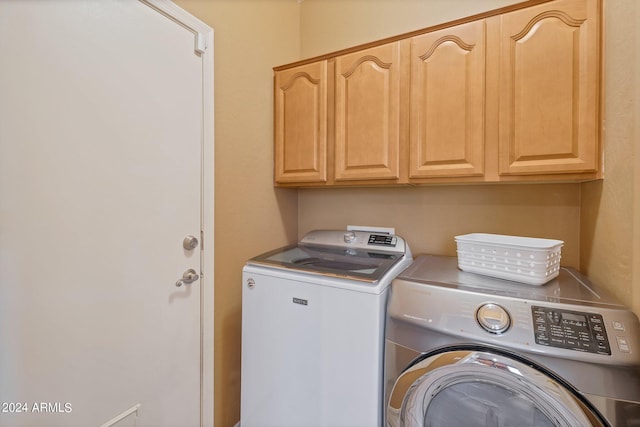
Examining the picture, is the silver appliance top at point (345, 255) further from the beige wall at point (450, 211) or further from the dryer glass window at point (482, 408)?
the dryer glass window at point (482, 408)

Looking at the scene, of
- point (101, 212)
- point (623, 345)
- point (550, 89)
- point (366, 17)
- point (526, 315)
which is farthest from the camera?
point (366, 17)

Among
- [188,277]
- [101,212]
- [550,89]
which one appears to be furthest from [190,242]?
[550,89]

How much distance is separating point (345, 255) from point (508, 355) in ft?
2.81

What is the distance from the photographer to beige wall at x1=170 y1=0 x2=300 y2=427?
144cm

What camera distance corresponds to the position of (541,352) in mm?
786

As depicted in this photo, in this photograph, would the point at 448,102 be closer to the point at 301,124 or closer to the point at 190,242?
the point at 301,124

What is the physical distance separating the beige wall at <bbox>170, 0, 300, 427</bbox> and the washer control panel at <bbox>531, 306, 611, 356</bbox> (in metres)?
1.36

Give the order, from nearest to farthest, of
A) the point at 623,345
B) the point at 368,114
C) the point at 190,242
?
the point at 623,345, the point at 190,242, the point at 368,114

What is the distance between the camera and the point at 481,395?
0.91 meters

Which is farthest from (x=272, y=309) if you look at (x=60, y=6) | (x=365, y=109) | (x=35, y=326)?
(x=60, y=6)

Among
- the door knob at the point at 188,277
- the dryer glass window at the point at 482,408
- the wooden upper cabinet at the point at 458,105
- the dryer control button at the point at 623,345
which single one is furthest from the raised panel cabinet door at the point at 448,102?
the door knob at the point at 188,277

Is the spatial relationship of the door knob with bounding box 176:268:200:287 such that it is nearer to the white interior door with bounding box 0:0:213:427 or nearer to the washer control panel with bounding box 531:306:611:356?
the white interior door with bounding box 0:0:213:427

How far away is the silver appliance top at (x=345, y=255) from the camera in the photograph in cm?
121

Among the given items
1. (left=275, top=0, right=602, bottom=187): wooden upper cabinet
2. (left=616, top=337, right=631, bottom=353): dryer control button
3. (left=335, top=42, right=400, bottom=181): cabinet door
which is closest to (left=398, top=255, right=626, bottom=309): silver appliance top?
(left=616, top=337, right=631, bottom=353): dryer control button
